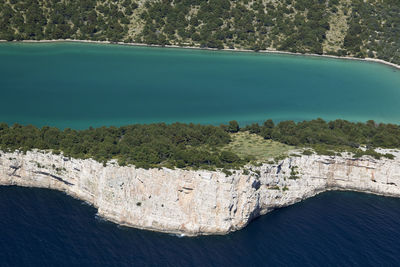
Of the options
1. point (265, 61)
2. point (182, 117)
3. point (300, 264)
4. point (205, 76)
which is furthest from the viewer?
point (265, 61)

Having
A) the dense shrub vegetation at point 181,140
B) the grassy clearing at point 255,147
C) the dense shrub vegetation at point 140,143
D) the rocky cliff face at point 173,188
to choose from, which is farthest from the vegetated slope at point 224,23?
the rocky cliff face at point 173,188

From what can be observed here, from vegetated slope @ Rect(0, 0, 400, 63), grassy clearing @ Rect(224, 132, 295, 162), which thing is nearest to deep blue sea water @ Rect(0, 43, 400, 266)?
vegetated slope @ Rect(0, 0, 400, 63)

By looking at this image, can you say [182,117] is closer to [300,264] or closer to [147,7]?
[300,264]

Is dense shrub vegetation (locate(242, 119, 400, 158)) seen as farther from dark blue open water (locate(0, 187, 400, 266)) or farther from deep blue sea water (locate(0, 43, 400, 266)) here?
dark blue open water (locate(0, 187, 400, 266))

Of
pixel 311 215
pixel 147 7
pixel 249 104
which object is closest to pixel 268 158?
pixel 311 215

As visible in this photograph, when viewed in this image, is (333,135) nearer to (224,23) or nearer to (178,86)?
(178,86)
